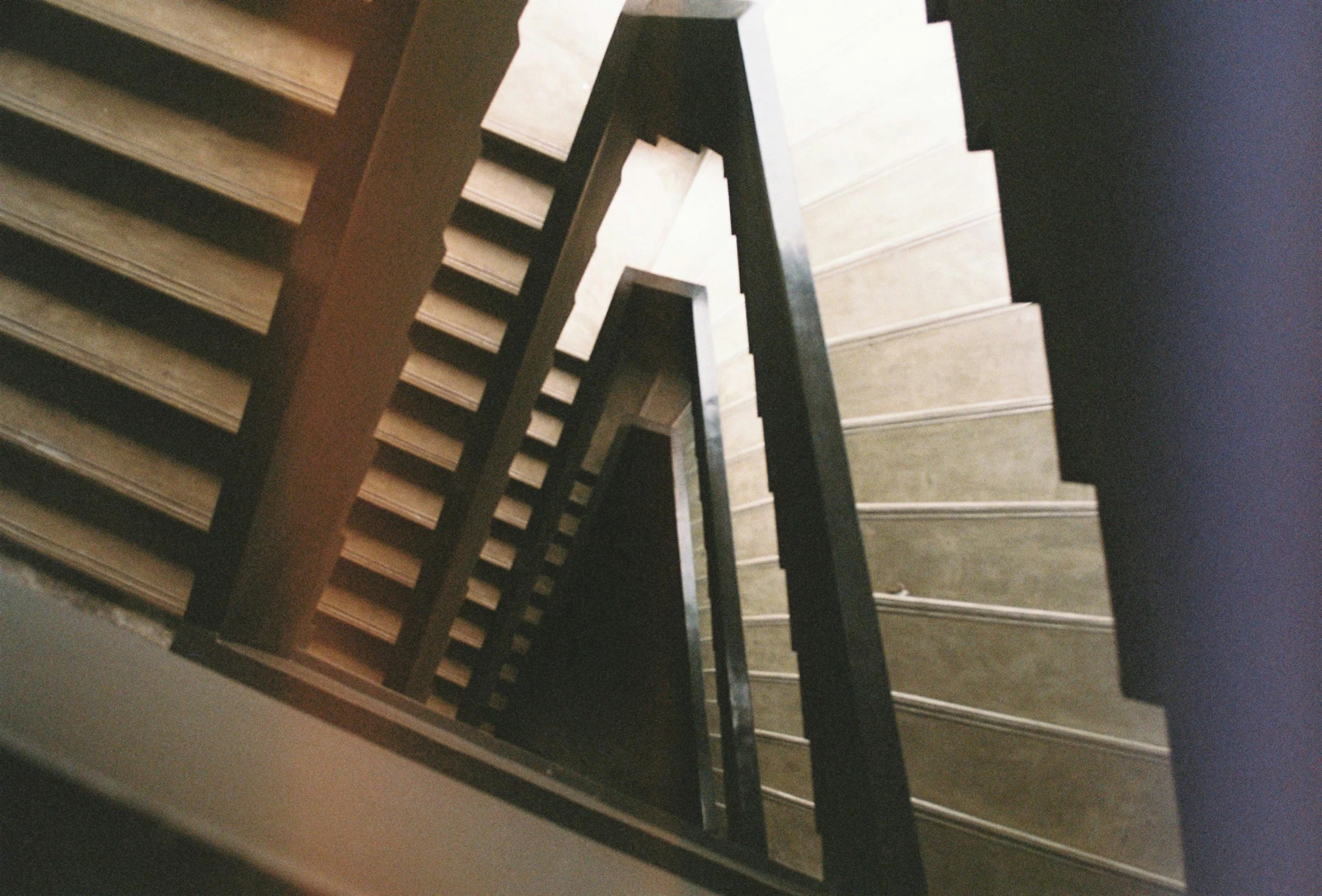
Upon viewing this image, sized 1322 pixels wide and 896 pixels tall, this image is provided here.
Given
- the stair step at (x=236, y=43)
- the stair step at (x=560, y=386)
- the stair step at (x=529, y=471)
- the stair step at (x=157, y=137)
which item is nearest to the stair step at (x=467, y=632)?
the stair step at (x=529, y=471)

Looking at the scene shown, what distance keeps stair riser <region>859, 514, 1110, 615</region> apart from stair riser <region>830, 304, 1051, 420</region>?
1.99 ft

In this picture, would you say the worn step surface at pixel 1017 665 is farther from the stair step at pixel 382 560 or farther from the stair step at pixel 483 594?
the stair step at pixel 483 594

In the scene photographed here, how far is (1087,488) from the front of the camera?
3.35m

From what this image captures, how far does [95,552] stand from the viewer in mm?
2203

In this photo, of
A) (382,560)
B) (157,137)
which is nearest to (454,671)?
(382,560)

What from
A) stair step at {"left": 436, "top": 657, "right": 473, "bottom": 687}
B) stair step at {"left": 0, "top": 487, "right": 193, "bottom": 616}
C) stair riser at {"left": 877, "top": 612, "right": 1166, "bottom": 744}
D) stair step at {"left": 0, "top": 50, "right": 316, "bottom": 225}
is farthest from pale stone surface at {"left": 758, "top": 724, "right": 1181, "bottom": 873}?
stair step at {"left": 436, "top": 657, "right": 473, "bottom": 687}

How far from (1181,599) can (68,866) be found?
3.55 ft

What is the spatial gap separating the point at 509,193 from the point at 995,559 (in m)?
2.81

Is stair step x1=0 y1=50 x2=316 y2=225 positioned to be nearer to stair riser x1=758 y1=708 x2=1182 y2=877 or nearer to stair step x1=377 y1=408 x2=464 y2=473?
stair step x1=377 y1=408 x2=464 y2=473

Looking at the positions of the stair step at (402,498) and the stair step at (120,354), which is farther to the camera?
the stair step at (402,498)

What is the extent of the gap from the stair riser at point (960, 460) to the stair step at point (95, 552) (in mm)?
2736

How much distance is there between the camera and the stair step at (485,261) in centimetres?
353

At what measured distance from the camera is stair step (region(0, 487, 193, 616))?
2.17m

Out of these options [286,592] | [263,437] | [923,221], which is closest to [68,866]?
[263,437]
